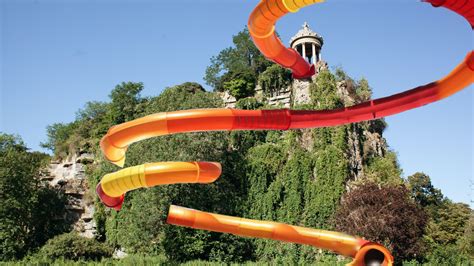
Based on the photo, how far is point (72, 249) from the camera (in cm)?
2808

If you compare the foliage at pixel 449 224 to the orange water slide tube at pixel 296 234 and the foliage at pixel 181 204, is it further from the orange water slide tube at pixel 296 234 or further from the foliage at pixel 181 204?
the orange water slide tube at pixel 296 234

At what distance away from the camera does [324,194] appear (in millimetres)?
25656

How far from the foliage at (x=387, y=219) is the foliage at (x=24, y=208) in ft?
65.2

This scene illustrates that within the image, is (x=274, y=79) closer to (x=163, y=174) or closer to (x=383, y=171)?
(x=383, y=171)

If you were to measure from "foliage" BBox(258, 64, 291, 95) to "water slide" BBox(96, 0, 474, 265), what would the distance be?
22930mm

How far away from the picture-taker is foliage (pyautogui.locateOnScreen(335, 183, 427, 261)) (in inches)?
838

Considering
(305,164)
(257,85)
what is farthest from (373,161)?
(257,85)

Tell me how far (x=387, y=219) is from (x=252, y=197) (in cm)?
890

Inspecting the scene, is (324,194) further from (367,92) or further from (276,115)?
(276,115)

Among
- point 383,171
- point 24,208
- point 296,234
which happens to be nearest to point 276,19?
point 296,234

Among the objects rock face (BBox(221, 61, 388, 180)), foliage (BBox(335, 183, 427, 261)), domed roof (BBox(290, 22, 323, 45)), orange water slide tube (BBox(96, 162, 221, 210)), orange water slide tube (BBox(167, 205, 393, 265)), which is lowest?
orange water slide tube (BBox(167, 205, 393, 265))

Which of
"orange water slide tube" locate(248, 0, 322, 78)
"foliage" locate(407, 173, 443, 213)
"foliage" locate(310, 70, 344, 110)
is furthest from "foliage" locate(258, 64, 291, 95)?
"orange water slide tube" locate(248, 0, 322, 78)

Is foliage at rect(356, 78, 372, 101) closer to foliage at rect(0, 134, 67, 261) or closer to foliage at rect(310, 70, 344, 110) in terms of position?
foliage at rect(310, 70, 344, 110)

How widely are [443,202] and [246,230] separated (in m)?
41.0
